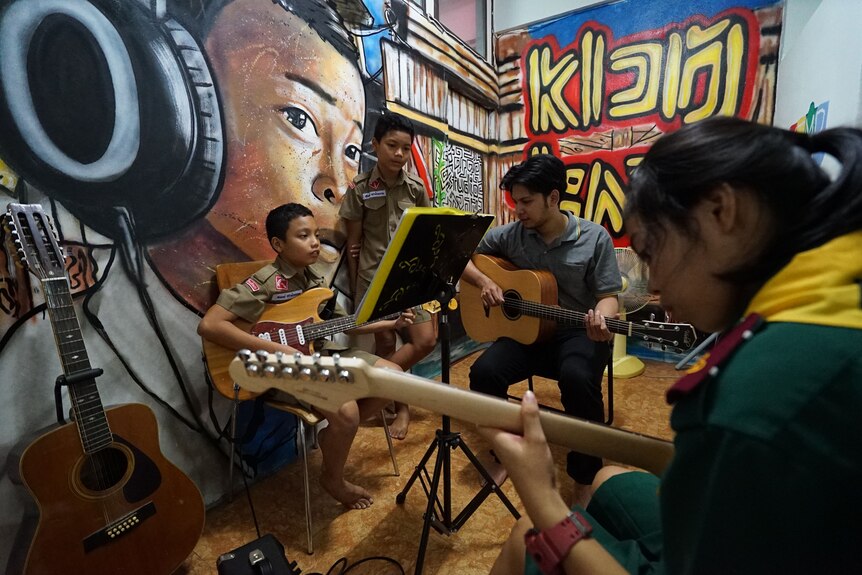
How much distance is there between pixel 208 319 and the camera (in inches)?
64.3

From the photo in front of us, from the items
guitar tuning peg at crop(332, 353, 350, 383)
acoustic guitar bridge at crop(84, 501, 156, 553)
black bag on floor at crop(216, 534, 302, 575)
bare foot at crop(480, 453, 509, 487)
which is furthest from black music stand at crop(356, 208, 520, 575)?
acoustic guitar bridge at crop(84, 501, 156, 553)

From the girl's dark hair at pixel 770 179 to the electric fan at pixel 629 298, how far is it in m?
3.02

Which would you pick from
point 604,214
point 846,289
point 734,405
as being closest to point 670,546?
point 734,405

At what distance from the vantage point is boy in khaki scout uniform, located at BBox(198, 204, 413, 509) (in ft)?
5.40

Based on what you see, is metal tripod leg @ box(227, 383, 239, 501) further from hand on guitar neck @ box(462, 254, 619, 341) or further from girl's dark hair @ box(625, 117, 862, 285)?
girl's dark hair @ box(625, 117, 862, 285)

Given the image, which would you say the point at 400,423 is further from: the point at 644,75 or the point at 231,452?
the point at 644,75

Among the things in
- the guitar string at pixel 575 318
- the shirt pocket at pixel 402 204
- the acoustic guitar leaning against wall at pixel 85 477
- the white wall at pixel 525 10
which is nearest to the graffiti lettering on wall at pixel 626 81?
the white wall at pixel 525 10

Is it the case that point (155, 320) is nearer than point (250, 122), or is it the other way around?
point (155, 320)

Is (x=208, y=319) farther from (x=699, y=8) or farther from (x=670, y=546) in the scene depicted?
(x=699, y=8)

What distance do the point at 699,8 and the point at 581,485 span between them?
3.77 meters

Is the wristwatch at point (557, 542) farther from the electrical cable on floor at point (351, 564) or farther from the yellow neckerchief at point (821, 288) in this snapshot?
the electrical cable on floor at point (351, 564)

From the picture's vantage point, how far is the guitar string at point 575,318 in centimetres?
176

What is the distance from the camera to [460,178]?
3682 mm

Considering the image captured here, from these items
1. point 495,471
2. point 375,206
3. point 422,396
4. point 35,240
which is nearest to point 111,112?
point 35,240
